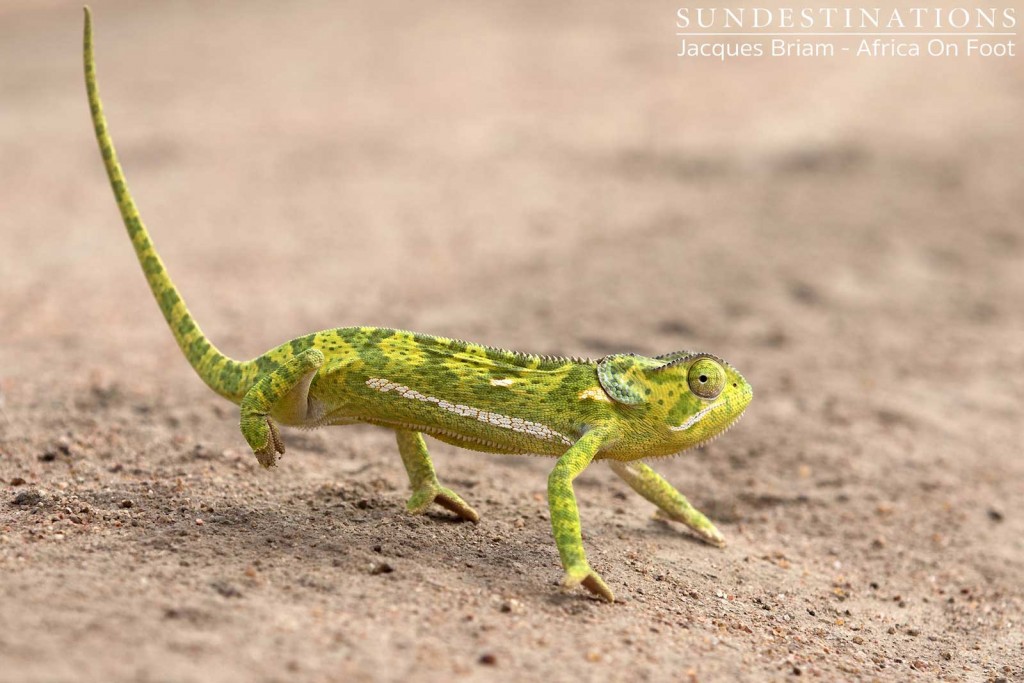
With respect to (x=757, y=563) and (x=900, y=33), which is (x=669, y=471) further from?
(x=900, y=33)

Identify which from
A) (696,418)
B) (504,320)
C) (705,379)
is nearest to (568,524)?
(696,418)

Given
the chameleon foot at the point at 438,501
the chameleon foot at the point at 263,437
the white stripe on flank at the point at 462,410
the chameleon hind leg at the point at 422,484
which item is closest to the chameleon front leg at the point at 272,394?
the chameleon foot at the point at 263,437

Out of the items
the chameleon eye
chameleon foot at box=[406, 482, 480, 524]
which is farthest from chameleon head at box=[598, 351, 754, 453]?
chameleon foot at box=[406, 482, 480, 524]

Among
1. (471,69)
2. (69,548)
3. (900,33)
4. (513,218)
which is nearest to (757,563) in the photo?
(69,548)

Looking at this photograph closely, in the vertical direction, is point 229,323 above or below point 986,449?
above

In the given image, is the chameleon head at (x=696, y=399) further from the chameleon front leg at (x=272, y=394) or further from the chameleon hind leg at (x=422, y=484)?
the chameleon front leg at (x=272, y=394)

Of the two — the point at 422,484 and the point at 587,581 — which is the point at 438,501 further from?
the point at 587,581

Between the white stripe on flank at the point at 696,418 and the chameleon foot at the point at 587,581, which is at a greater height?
the white stripe on flank at the point at 696,418

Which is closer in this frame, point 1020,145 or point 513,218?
point 513,218
